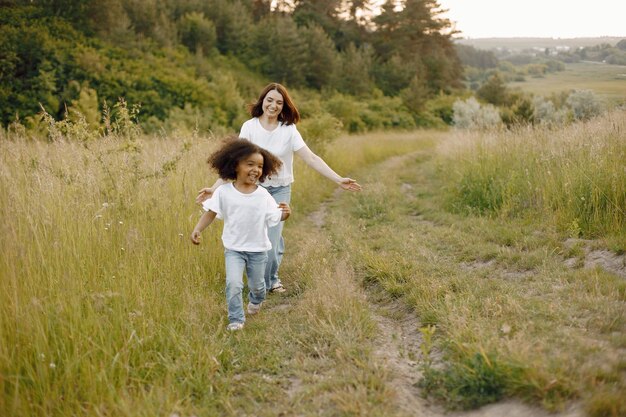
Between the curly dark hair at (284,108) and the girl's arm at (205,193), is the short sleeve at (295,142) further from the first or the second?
the girl's arm at (205,193)

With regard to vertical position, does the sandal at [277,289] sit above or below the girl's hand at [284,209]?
below

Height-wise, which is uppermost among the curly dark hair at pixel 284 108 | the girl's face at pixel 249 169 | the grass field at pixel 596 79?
the grass field at pixel 596 79

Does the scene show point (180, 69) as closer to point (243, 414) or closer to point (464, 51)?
point (243, 414)

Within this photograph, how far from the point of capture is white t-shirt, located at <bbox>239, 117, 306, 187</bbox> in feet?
16.0

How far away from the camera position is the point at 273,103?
4.83 metres

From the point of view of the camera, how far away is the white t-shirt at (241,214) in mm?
4043

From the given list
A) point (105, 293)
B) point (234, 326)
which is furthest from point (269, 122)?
point (105, 293)

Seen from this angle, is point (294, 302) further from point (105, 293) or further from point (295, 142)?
point (105, 293)

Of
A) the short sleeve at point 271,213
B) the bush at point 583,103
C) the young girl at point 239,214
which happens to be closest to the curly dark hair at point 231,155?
the young girl at point 239,214

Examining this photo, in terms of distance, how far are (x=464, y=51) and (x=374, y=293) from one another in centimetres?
5264

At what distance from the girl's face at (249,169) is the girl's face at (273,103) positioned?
92cm

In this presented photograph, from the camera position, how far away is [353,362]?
3.23 metres

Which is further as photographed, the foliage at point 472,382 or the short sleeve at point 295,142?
the short sleeve at point 295,142

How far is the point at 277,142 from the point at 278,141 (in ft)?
0.05
